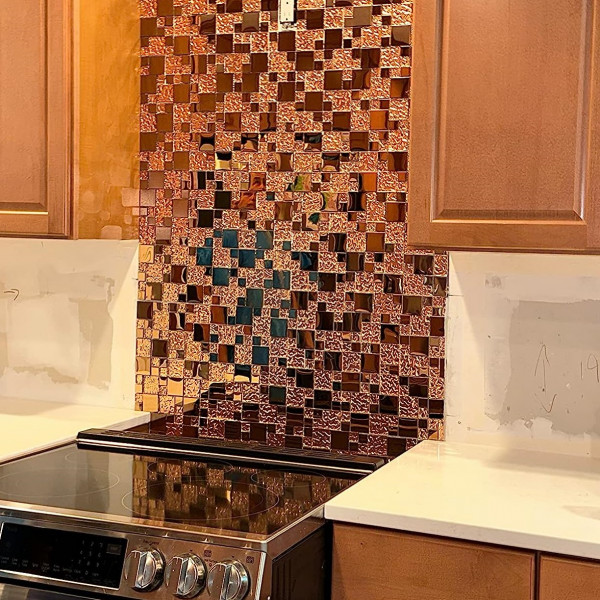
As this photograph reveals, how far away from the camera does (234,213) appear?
238 centimetres

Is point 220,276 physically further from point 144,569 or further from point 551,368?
point 144,569

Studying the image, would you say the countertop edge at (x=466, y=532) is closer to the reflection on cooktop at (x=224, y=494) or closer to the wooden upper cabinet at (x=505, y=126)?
the reflection on cooktop at (x=224, y=494)

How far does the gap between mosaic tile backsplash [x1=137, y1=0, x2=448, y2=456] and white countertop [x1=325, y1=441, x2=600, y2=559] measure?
0.22 meters

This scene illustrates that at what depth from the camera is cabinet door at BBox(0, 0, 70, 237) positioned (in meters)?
2.19

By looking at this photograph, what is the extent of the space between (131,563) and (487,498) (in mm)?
652

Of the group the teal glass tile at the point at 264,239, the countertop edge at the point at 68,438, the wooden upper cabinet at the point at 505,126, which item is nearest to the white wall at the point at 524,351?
the wooden upper cabinet at the point at 505,126

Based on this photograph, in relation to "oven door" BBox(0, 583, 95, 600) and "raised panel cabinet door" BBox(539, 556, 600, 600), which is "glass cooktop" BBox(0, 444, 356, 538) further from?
"raised panel cabinet door" BBox(539, 556, 600, 600)

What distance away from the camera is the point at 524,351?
2.16 m

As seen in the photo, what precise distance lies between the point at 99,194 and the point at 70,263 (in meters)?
0.34

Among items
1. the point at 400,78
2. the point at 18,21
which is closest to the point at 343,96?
the point at 400,78

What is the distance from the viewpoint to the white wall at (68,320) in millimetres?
2533

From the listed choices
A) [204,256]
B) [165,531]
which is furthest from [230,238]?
[165,531]

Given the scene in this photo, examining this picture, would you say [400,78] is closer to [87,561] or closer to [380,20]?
[380,20]

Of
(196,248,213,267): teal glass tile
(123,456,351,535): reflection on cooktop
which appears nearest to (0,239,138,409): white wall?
(196,248,213,267): teal glass tile
